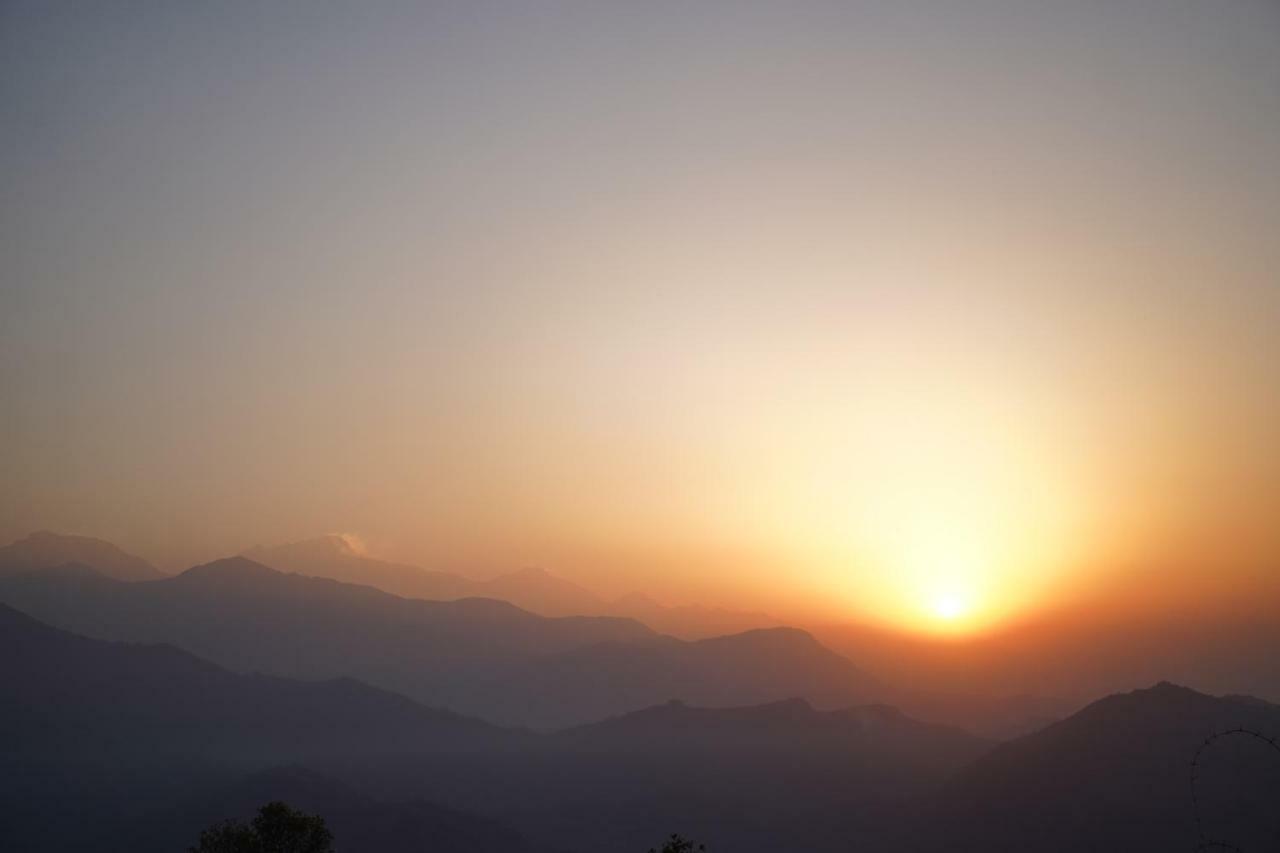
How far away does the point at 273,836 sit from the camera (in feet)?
226

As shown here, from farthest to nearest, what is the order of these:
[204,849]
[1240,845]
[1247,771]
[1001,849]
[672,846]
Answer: [1001,849] < [1247,771] < [1240,845] < [204,849] < [672,846]

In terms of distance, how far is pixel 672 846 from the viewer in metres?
51.9

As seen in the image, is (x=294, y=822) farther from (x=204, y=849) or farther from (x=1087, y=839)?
(x=1087, y=839)

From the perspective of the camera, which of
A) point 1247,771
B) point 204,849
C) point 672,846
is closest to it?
point 672,846

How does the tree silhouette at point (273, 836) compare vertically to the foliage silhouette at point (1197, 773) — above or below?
below

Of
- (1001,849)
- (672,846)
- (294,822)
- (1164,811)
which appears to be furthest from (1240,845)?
(294,822)

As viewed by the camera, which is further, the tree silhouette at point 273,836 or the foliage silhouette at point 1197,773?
the tree silhouette at point 273,836

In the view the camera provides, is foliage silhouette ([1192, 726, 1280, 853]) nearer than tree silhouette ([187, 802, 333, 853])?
Yes

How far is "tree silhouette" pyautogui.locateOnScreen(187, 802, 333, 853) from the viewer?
6775cm

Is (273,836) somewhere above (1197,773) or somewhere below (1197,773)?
below

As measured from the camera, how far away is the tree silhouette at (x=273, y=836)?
6775 cm

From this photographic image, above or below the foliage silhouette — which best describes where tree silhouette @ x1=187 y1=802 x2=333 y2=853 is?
below

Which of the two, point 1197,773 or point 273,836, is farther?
point 1197,773

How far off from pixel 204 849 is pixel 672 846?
44124 millimetres
